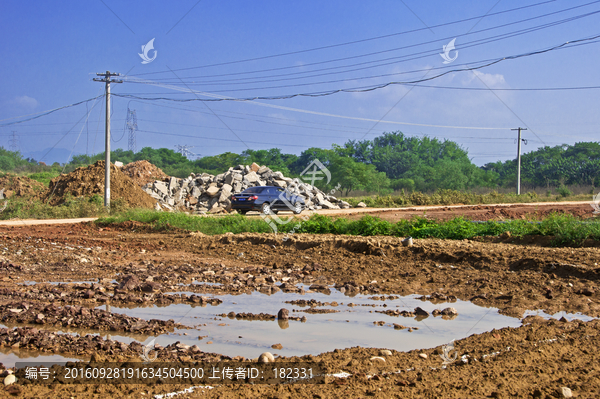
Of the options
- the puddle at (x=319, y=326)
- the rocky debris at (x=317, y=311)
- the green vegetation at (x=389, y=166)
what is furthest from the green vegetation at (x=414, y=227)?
the green vegetation at (x=389, y=166)

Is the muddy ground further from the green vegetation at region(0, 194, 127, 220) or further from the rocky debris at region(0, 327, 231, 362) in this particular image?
the green vegetation at region(0, 194, 127, 220)

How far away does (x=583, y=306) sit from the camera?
665 centimetres

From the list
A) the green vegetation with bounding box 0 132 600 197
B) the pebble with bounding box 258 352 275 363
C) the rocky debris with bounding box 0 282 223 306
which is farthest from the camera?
the green vegetation with bounding box 0 132 600 197

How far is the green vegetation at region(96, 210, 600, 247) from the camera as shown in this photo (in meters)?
11.5

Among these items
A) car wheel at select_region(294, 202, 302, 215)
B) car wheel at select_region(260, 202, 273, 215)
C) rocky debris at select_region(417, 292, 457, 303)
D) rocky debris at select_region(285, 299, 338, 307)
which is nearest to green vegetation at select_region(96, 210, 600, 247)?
rocky debris at select_region(417, 292, 457, 303)

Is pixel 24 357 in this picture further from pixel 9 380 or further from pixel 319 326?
pixel 319 326

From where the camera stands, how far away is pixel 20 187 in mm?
30062

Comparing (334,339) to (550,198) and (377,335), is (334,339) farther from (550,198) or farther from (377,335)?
(550,198)

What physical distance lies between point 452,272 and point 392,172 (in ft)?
214

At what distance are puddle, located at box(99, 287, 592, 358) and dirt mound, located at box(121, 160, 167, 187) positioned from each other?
29878 millimetres

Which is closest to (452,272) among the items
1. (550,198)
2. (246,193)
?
(246,193)

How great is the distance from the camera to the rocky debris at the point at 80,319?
561 centimetres

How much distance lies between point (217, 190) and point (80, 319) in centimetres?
2610

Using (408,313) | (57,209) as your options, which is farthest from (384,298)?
(57,209)
